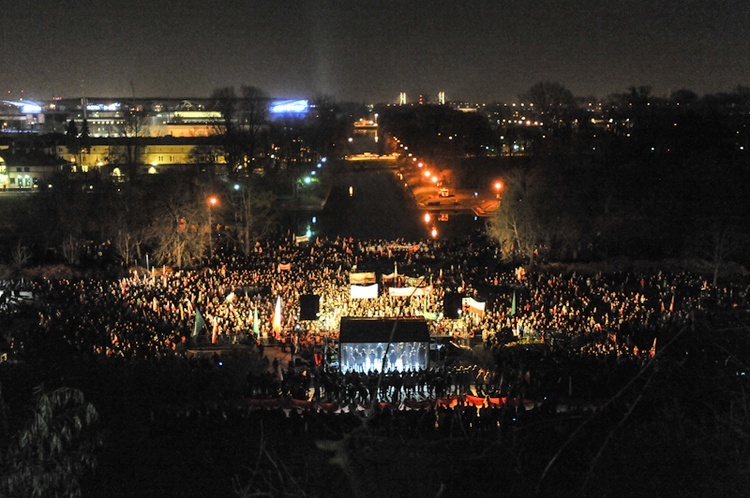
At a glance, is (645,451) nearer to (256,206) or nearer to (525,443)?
(525,443)

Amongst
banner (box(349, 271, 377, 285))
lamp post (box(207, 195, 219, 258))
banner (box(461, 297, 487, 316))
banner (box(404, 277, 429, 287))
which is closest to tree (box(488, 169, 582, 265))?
banner (box(404, 277, 429, 287))

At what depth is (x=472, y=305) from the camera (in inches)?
689

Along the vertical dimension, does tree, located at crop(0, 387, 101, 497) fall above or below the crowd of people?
above

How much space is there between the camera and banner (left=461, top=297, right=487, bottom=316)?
1714cm

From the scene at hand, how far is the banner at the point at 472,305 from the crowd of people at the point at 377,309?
0.19 ft

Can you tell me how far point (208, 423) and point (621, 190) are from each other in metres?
27.6

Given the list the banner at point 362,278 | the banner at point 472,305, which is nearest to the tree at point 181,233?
the banner at point 362,278

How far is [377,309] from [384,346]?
155 inches

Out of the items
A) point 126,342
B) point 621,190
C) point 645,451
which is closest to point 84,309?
point 126,342

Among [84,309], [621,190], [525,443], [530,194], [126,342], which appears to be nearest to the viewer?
[525,443]

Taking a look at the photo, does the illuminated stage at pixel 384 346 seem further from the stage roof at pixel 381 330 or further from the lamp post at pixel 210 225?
the lamp post at pixel 210 225

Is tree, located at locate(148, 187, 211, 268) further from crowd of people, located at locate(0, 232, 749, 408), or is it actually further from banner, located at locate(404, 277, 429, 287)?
banner, located at locate(404, 277, 429, 287)

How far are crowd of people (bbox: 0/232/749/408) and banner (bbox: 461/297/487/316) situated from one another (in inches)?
2.3

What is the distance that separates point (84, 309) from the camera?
16.5 m
